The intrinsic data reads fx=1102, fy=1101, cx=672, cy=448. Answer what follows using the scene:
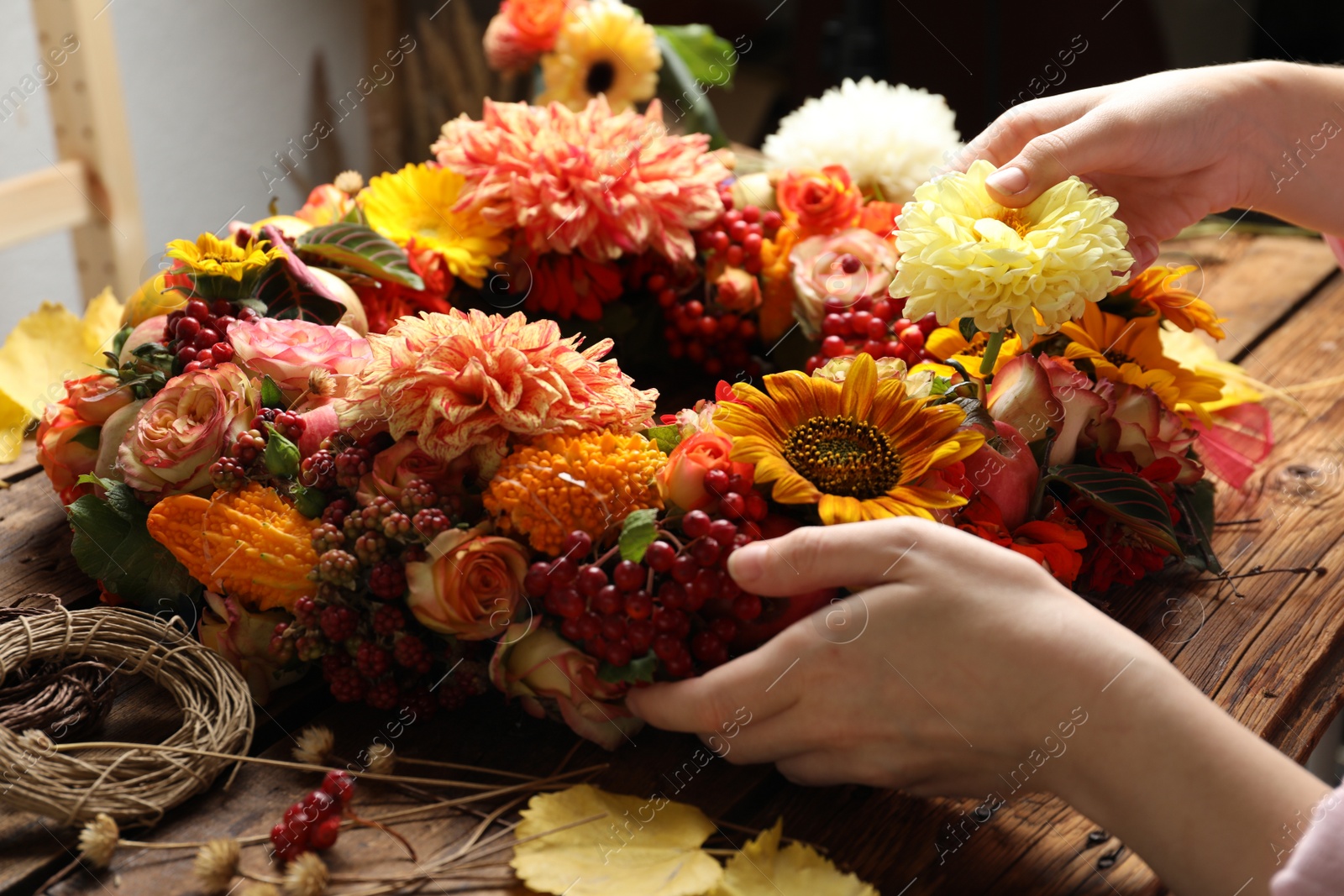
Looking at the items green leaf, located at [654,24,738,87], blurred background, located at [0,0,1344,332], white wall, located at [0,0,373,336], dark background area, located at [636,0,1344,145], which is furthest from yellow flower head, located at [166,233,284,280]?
dark background area, located at [636,0,1344,145]

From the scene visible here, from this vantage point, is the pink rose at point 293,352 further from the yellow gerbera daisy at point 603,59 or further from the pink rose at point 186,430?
the yellow gerbera daisy at point 603,59

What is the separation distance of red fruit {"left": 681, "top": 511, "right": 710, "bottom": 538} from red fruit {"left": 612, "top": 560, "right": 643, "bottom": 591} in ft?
0.13

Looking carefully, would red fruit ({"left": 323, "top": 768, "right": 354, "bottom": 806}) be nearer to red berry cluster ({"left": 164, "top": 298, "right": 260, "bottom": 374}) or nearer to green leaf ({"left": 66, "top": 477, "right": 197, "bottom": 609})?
green leaf ({"left": 66, "top": 477, "right": 197, "bottom": 609})

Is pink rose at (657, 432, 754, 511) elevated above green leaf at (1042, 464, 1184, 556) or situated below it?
above

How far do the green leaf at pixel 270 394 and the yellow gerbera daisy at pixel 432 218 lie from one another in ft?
0.86

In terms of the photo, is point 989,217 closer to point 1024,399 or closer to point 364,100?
point 1024,399

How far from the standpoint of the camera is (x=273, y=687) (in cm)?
80

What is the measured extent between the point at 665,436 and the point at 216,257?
0.41 m

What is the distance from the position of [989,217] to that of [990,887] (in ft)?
1.51

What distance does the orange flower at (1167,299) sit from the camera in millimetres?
905

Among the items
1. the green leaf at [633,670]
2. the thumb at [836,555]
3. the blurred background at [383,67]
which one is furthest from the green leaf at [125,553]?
the blurred background at [383,67]

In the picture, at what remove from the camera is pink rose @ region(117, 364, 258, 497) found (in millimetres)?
794

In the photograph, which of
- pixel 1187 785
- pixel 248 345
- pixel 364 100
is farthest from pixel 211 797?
pixel 364 100

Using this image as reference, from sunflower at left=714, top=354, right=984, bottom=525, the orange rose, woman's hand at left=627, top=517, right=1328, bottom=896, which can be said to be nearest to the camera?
woman's hand at left=627, top=517, right=1328, bottom=896
